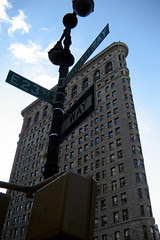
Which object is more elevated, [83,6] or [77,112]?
[83,6]

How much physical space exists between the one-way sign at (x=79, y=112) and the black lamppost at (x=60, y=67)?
136 mm

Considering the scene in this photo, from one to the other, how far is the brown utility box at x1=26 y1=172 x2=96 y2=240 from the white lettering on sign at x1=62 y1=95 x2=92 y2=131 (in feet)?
7.78

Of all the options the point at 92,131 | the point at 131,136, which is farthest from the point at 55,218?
the point at 92,131

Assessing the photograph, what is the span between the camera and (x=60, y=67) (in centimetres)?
534

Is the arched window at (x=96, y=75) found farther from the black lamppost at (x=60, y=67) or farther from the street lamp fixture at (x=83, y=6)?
the street lamp fixture at (x=83, y=6)

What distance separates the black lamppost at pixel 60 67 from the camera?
390 centimetres

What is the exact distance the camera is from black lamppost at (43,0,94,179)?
390 centimetres

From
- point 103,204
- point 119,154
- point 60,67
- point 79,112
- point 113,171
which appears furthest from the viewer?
point 119,154

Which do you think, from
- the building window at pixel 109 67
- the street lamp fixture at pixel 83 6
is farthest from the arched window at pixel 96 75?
the street lamp fixture at pixel 83 6

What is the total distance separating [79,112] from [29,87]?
1535 millimetres

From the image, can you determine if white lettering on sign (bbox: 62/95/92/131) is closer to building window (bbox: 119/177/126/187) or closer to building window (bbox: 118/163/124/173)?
building window (bbox: 119/177/126/187)

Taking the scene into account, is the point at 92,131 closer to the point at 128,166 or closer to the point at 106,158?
the point at 106,158

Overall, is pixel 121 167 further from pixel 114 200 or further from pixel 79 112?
pixel 79 112

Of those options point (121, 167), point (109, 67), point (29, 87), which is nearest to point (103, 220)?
point (121, 167)
